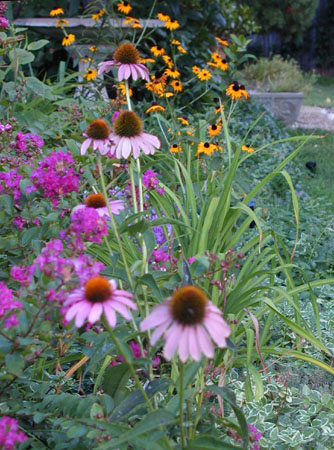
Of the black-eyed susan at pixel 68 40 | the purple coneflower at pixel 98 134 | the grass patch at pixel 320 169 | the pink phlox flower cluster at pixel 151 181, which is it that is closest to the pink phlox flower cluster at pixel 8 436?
the purple coneflower at pixel 98 134

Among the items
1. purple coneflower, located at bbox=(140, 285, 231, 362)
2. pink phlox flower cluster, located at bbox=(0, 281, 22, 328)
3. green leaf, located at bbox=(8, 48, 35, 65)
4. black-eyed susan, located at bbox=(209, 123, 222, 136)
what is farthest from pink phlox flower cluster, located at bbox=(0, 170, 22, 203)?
black-eyed susan, located at bbox=(209, 123, 222, 136)

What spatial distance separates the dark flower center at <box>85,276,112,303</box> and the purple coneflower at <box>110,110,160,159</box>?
375 mm

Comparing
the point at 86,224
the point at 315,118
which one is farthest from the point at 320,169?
the point at 86,224

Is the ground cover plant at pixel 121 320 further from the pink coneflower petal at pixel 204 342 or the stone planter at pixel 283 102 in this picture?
the stone planter at pixel 283 102

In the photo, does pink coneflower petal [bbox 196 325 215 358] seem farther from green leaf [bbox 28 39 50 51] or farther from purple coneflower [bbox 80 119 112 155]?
green leaf [bbox 28 39 50 51]

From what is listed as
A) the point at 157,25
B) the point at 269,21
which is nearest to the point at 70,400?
the point at 157,25

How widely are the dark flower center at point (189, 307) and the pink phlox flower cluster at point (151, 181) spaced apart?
78cm

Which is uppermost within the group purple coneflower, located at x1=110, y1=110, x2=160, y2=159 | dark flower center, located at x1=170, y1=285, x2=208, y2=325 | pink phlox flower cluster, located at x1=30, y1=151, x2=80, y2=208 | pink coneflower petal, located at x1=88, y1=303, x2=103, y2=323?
purple coneflower, located at x1=110, y1=110, x2=160, y2=159

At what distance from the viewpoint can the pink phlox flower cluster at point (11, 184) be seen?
150 cm

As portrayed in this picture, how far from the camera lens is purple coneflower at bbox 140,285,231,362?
0.81 m

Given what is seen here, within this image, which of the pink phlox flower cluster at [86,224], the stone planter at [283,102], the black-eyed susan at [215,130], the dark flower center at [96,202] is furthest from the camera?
the stone planter at [283,102]

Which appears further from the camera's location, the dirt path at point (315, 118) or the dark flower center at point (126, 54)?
the dirt path at point (315, 118)

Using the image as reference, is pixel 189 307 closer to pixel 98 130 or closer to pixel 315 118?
pixel 98 130

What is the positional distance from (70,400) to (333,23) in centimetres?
1614
